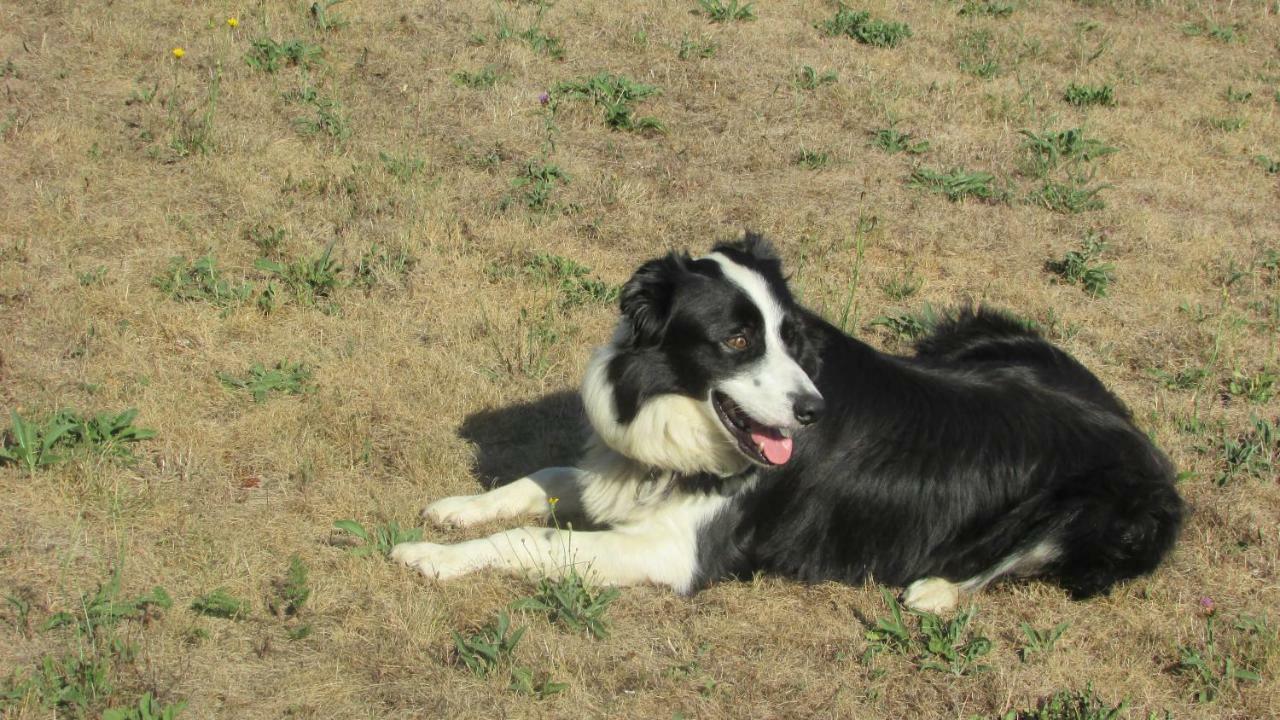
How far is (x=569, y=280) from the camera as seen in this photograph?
21.9 ft

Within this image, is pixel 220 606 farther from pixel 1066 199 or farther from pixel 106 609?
pixel 1066 199

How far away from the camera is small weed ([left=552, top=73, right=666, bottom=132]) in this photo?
835 cm

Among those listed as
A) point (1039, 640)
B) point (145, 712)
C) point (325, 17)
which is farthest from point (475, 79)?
point (145, 712)

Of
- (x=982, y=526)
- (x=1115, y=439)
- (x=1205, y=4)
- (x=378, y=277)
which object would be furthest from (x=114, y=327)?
(x=1205, y=4)

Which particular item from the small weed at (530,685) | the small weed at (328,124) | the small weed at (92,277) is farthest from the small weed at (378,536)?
the small weed at (328,124)

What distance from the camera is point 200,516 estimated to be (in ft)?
15.1

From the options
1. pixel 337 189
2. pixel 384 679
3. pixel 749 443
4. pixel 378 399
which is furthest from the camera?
pixel 337 189

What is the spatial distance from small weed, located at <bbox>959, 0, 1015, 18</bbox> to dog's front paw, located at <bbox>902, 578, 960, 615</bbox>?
746 centimetres

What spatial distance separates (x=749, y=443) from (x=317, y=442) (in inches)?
79.4

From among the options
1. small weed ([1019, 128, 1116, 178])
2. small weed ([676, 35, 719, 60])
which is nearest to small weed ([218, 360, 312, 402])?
small weed ([676, 35, 719, 60])

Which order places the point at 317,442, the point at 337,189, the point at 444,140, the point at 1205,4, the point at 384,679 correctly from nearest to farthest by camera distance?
the point at 384,679 → the point at 317,442 → the point at 337,189 → the point at 444,140 → the point at 1205,4

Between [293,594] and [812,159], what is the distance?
17.1 ft

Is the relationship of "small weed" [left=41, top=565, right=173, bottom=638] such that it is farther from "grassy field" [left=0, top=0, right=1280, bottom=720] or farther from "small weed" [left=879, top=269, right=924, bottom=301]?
"small weed" [left=879, top=269, right=924, bottom=301]

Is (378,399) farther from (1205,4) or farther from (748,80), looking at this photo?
(1205,4)
